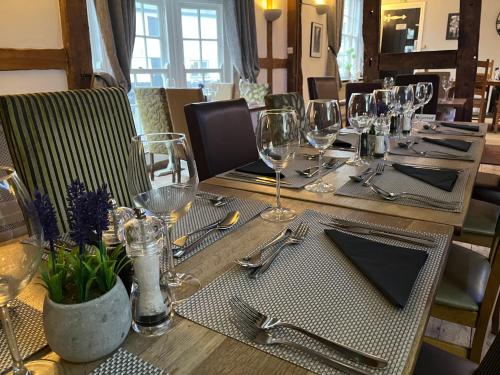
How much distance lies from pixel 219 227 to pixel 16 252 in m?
0.46

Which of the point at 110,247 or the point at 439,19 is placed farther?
the point at 439,19

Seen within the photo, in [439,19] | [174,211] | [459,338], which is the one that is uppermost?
[439,19]

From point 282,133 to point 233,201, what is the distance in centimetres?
23

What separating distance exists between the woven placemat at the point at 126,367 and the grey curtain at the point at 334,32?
679 cm

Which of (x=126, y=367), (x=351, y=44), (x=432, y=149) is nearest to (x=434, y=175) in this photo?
(x=432, y=149)

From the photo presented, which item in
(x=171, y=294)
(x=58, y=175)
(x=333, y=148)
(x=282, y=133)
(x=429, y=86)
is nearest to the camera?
(x=171, y=294)

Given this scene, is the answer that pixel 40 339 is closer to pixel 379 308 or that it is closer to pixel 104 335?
pixel 104 335

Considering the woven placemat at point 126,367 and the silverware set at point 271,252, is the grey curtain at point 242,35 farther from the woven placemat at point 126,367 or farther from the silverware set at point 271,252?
the woven placemat at point 126,367

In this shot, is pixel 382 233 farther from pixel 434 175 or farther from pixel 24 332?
pixel 24 332

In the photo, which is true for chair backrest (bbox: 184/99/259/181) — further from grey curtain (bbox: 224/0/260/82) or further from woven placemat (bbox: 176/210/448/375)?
grey curtain (bbox: 224/0/260/82)

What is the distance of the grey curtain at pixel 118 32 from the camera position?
3248 millimetres

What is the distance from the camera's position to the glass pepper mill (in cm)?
53

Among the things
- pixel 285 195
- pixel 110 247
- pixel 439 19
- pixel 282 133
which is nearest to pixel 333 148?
pixel 285 195

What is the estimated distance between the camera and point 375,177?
1.23m
